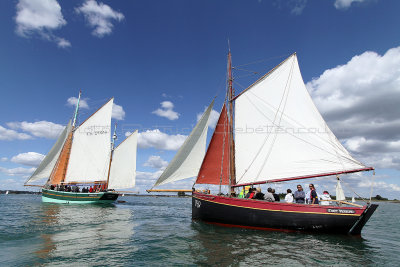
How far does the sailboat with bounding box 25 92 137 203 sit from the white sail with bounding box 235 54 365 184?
106 ft

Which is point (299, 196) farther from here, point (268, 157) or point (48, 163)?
point (48, 163)

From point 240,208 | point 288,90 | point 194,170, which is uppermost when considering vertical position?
point 288,90

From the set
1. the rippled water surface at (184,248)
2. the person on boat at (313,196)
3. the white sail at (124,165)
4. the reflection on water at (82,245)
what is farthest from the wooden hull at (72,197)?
the person on boat at (313,196)

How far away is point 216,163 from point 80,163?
110 feet

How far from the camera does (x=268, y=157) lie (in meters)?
19.3

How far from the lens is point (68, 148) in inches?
1762

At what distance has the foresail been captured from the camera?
20922 millimetres

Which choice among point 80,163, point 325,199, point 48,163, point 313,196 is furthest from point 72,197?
point 325,199

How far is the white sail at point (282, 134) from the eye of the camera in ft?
58.6

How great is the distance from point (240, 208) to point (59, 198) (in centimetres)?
3849

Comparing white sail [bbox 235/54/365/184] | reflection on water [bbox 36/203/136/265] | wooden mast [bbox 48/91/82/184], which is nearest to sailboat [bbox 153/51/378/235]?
white sail [bbox 235/54/365/184]

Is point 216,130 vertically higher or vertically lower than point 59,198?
higher

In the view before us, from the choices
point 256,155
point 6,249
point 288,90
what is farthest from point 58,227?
point 288,90

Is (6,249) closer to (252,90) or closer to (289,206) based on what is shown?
(289,206)
